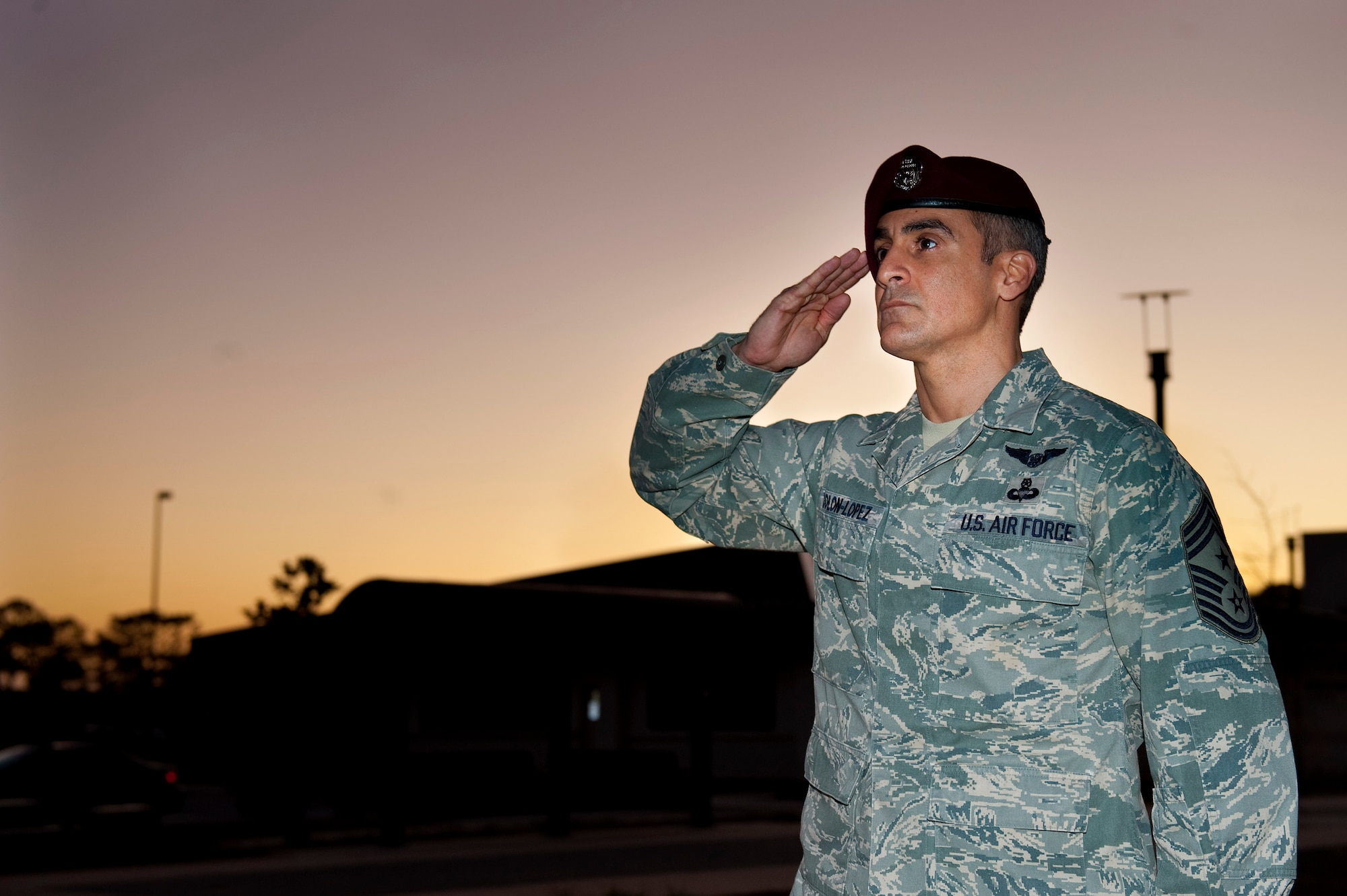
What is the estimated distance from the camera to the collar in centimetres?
268

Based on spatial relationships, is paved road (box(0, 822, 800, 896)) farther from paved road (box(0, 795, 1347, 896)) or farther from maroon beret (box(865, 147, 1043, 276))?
maroon beret (box(865, 147, 1043, 276))

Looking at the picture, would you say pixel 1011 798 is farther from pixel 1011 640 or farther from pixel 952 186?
pixel 952 186

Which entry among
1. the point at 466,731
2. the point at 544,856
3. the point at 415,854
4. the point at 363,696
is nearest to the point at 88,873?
the point at 415,854

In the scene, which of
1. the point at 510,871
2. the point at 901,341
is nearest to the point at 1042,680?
the point at 901,341

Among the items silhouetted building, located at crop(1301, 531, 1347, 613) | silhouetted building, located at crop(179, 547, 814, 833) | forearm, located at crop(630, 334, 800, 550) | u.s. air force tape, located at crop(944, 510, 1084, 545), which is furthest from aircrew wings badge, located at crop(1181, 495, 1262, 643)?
silhouetted building, located at crop(1301, 531, 1347, 613)

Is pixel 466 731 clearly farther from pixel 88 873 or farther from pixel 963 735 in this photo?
pixel 963 735

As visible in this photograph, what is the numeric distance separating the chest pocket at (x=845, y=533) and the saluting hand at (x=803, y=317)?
0.33m

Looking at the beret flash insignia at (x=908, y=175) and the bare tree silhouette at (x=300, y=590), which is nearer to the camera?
the beret flash insignia at (x=908, y=175)

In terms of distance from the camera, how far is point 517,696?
2762 cm

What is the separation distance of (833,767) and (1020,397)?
32.1 inches

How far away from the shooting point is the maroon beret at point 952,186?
9.34 ft

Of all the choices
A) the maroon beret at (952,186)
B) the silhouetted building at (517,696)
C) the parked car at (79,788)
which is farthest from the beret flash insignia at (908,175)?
the parked car at (79,788)

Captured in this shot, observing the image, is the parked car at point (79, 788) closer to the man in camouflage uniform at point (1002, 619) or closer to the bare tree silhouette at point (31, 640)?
the man in camouflage uniform at point (1002, 619)

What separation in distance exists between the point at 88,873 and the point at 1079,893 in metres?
14.1
